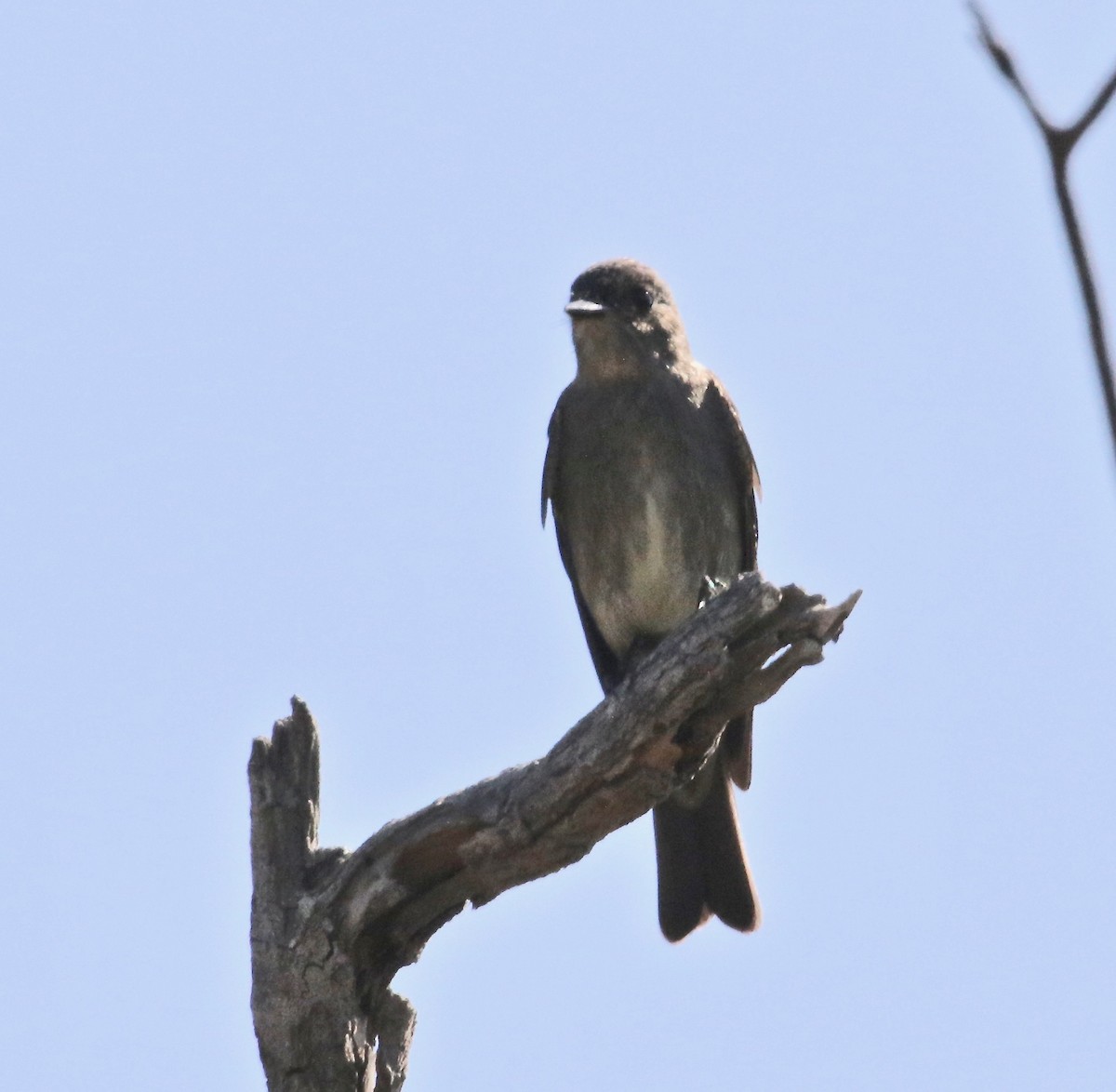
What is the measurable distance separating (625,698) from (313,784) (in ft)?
3.03

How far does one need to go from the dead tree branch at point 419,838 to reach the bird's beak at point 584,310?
2.17 meters

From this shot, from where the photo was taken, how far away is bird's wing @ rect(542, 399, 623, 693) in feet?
22.9

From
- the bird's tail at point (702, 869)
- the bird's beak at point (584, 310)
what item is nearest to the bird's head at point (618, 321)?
the bird's beak at point (584, 310)

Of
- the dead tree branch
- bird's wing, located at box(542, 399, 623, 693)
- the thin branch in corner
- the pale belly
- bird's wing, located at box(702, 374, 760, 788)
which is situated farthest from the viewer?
bird's wing, located at box(542, 399, 623, 693)

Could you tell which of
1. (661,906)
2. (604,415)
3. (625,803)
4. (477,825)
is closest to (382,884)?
(477,825)

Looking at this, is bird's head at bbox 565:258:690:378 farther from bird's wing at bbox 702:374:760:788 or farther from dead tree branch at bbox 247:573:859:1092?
dead tree branch at bbox 247:573:859:1092

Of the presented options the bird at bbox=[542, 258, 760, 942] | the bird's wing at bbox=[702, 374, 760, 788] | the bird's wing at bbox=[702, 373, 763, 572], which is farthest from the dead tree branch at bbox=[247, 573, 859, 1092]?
the bird's wing at bbox=[702, 373, 763, 572]

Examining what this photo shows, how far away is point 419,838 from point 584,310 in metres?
2.65

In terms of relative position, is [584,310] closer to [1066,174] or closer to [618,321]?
[618,321]

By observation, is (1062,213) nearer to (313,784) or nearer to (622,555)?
(313,784)

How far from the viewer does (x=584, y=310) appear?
262 inches

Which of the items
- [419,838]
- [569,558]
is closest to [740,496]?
[569,558]

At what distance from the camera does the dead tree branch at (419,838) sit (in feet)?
15.2

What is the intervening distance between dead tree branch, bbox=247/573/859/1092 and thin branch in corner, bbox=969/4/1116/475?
3.24 m
